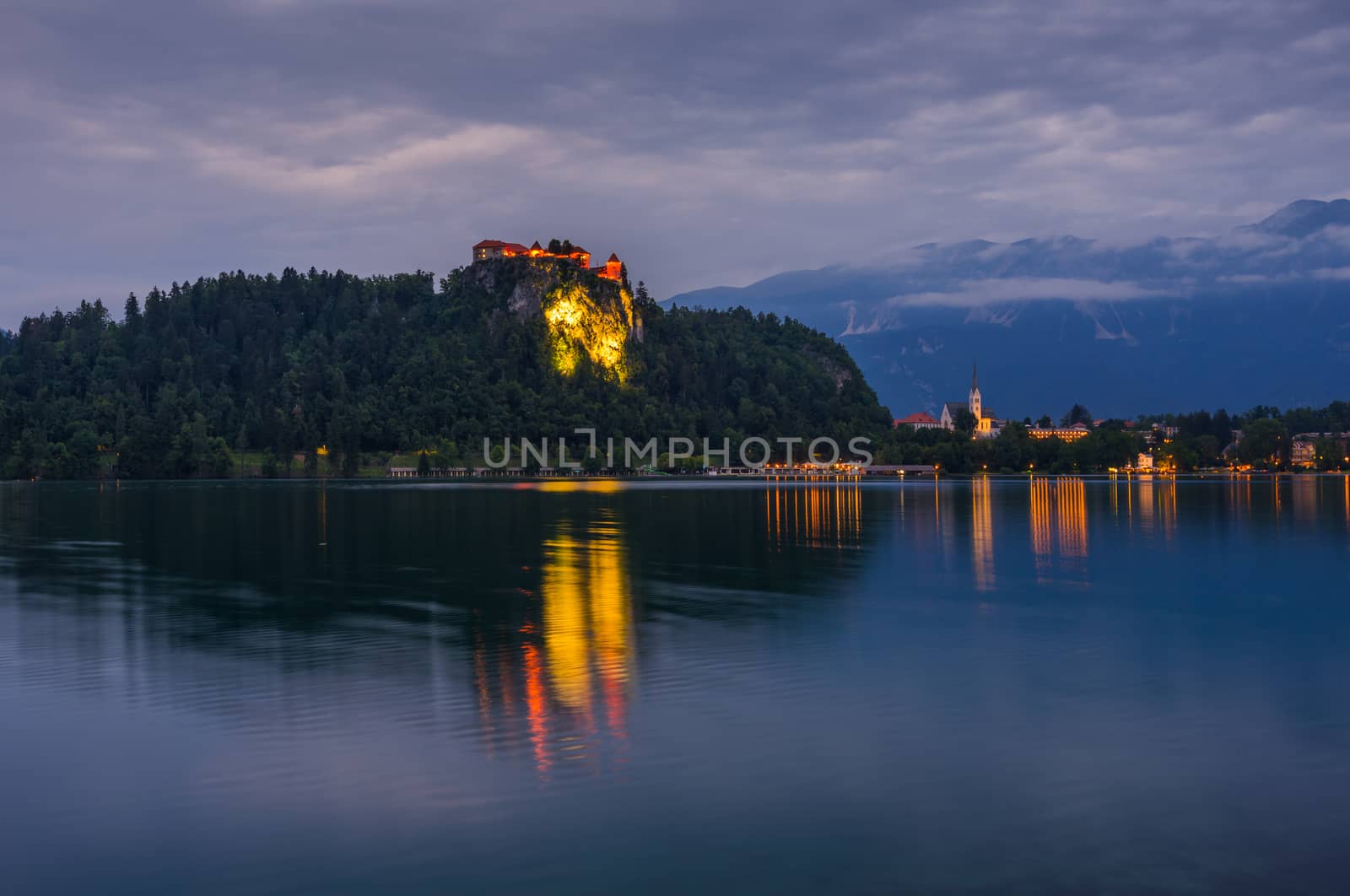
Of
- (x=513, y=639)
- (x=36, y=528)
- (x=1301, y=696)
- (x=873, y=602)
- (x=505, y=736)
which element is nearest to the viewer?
(x=505, y=736)

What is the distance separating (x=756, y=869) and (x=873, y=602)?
23.6 meters

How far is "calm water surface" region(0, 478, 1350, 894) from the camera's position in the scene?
507 inches

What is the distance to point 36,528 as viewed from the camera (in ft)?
237

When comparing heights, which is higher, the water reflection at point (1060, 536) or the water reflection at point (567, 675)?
the water reflection at point (567, 675)

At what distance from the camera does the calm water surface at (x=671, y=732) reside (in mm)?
12867

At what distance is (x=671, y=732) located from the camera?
1827 cm

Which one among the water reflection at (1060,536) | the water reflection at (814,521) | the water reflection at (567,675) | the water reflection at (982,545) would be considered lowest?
the water reflection at (1060,536)

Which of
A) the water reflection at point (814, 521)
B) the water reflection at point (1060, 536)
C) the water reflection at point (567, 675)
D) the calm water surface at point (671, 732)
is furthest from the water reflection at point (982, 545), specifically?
the water reflection at point (567, 675)

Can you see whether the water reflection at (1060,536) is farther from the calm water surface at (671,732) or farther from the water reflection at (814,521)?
the water reflection at (814,521)

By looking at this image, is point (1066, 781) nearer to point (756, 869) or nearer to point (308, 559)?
point (756, 869)

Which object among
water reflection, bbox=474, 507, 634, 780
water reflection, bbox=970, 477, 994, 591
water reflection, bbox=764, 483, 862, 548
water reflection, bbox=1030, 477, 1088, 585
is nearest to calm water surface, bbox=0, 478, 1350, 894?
water reflection, bbox=474, 507, 634, 780

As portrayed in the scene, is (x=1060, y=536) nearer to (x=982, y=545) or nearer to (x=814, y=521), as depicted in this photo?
(x=982, y=545)

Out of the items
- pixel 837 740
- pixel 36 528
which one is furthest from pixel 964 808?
A: pixel 36 528

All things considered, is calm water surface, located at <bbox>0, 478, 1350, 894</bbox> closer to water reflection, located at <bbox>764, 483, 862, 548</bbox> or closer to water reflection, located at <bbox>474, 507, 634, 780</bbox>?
water reflection, located at <bbox>474, 507, 634, 780</bbox>
